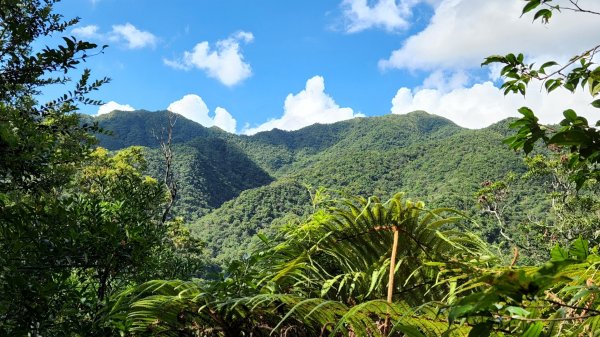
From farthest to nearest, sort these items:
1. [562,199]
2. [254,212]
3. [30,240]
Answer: [254,212] < [562,199] < [30,240]

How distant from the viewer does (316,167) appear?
80.6 metres

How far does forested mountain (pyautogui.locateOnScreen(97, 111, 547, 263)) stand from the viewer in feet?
186

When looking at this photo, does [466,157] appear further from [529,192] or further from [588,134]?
[588,134]

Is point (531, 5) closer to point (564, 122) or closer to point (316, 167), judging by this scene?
point (564, 122)

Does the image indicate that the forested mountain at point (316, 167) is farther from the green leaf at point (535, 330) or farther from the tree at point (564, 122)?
the green leaf at point (535, 330)

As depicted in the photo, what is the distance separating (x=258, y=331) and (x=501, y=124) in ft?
280

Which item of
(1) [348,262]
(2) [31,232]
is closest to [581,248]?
Answer: (1) [348,262]

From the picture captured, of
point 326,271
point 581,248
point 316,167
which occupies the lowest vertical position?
point 326,271

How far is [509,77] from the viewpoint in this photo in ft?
5.46

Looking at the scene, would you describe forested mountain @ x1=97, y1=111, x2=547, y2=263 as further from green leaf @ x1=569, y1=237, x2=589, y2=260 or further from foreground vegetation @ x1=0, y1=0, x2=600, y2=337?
green leaf @ x1=569, y1=237, x2=589, y2=260

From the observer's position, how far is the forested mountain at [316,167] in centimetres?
5675

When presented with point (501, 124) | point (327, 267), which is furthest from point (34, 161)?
point (501, 124)

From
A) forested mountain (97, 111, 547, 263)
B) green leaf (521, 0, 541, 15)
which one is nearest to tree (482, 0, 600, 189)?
green leaf (521, 0, 541, 15)

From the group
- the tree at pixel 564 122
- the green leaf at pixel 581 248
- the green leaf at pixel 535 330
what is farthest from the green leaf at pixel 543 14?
the green leaf at pixel 535 330
